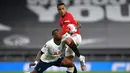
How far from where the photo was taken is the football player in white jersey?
28.8 feet

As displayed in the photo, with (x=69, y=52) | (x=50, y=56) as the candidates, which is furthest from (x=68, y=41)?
(x=69, y=52)

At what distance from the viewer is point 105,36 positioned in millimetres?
17766

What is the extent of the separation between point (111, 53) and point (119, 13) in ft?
7.08

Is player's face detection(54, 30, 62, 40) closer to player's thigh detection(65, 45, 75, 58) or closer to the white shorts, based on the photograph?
the white shorts

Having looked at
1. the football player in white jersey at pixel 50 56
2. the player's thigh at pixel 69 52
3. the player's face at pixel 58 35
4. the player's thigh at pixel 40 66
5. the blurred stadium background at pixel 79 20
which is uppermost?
the blurred stadium background at pixel 79 20

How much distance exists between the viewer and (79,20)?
18141mm

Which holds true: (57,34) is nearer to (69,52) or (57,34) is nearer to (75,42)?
(75,42)

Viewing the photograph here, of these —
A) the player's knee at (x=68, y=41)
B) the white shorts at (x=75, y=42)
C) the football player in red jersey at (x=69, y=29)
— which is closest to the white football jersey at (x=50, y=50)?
the player's knee at (x=68, y=41)

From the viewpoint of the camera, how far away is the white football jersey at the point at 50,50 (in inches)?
345

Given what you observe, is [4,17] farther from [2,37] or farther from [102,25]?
[102,25]

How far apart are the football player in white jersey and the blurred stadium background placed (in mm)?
7771

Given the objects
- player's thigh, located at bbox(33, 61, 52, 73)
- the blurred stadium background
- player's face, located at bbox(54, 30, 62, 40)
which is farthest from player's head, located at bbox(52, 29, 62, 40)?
the blurred stadium background

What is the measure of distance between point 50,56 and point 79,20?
30.5 ft

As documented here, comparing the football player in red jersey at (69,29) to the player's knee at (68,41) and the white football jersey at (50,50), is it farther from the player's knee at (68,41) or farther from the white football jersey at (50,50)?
the white football jersey at (50,50)
